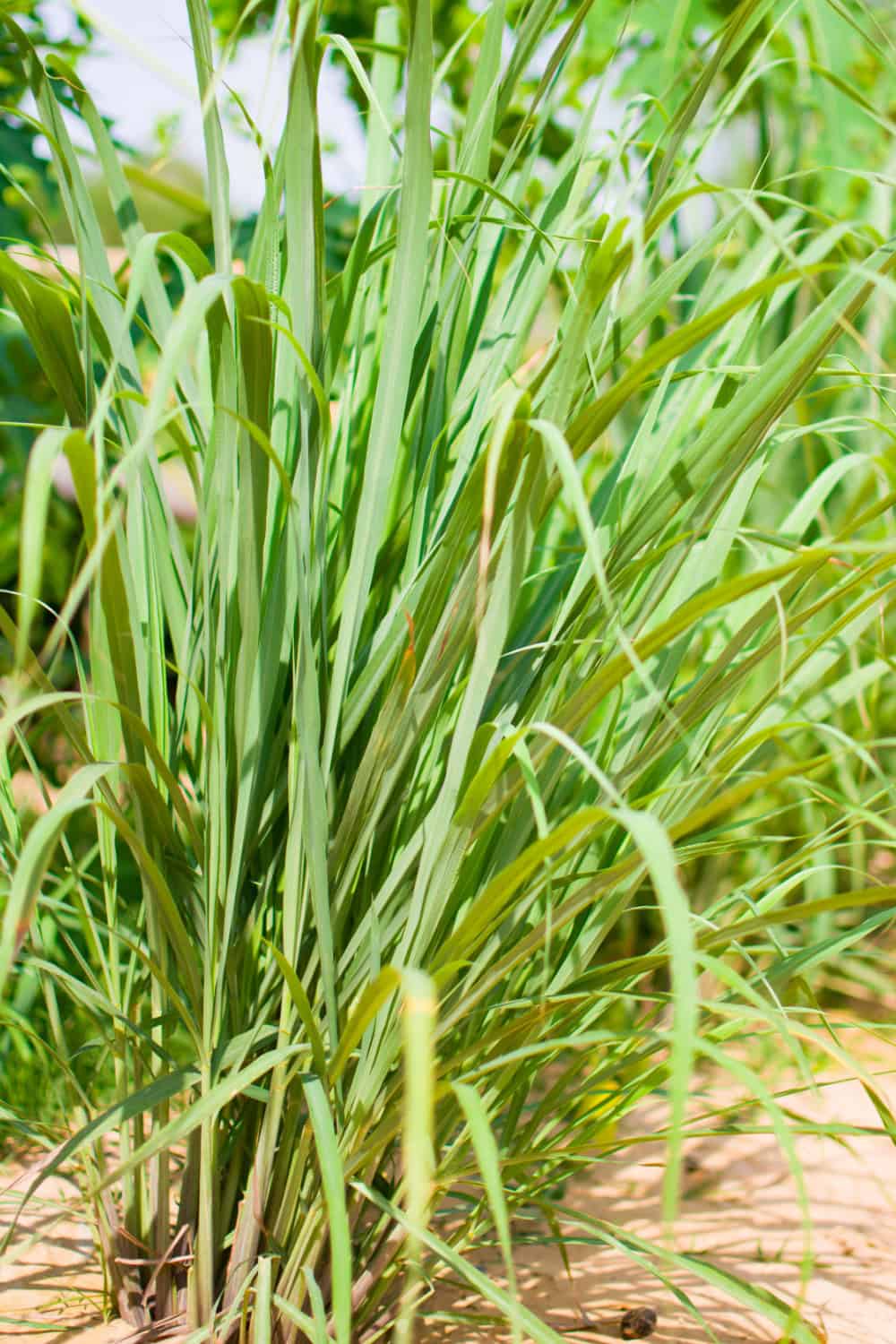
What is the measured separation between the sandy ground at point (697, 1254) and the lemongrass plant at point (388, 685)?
94 millimetres

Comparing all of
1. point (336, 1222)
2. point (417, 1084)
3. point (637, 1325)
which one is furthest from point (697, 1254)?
point (417, 1084)

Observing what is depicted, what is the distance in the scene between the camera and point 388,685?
2.53 ft

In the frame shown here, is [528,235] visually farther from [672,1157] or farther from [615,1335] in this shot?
[615,1335]

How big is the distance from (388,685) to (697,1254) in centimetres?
60

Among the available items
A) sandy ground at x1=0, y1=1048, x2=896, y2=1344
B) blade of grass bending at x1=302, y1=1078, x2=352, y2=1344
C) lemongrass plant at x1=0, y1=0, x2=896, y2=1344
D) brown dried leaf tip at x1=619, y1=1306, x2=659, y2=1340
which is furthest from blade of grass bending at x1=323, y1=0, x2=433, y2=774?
brown dried leaf tip at x1=619, y1=1306, x2=659, y2=1340

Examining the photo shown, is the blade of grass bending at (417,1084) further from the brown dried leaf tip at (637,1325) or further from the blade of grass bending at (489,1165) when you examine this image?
the brown dried leaf tip at (637,1325)

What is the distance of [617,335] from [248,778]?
35cm

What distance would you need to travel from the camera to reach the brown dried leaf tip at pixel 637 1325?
34.0 inches

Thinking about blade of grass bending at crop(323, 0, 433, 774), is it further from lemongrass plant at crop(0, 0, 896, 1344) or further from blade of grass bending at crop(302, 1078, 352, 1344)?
blade of grass bending at crop(302, 1078, 352, 1344)

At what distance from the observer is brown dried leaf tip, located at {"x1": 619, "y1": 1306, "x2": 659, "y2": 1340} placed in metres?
0.86

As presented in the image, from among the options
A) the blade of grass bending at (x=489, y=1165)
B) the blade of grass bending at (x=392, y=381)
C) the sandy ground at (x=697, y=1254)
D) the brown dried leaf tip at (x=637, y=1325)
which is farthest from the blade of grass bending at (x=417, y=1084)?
the brown dried leaf tip at (x=637, y=1325)

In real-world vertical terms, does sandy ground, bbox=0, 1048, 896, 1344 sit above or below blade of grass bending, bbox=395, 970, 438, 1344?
below

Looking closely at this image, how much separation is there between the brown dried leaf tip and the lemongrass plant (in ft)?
0.47

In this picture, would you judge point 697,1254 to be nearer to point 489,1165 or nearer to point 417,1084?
point 489,1165
